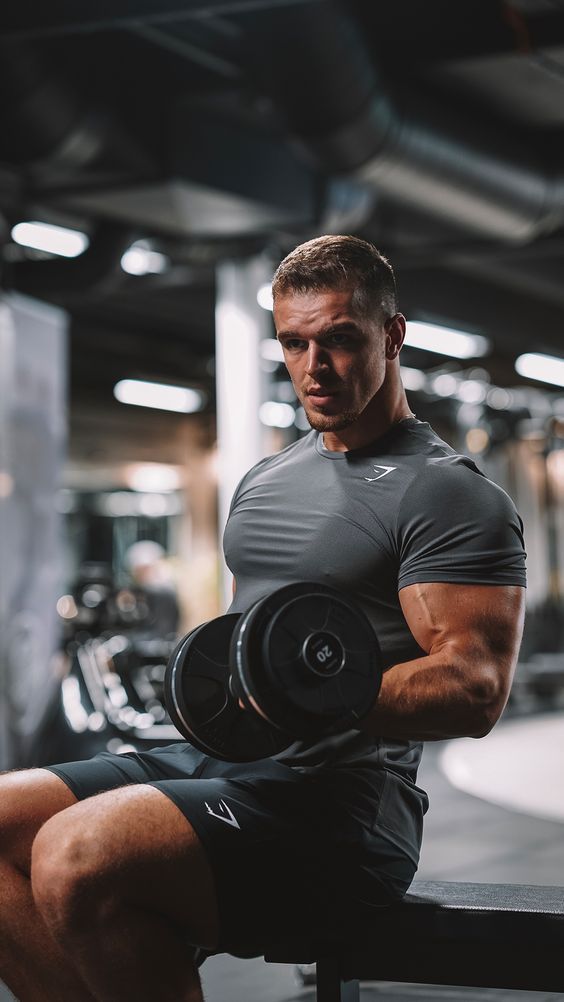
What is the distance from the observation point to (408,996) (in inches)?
102

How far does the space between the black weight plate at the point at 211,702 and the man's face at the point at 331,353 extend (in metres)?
0.30

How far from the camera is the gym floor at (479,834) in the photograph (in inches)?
104

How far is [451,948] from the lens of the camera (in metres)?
1.54

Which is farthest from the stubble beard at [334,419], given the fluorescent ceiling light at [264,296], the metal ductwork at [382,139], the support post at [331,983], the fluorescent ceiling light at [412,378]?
the fluorescent ceiling light at [412,378]

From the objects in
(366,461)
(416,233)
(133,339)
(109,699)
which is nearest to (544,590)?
(133,339)

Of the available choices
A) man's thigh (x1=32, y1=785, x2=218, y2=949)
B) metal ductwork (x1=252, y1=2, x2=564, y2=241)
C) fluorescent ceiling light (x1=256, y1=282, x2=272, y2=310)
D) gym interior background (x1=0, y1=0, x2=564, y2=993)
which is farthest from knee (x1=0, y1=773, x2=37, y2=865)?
fluorescent ceiling light (x1=256, y1=282, x2=272, y2=310)

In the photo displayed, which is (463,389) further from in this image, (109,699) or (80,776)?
(80,776)

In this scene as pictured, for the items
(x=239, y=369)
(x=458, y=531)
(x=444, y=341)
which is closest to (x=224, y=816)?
(x=458, y=531)

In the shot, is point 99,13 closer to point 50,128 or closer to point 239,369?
point 50,128

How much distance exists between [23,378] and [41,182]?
89cm

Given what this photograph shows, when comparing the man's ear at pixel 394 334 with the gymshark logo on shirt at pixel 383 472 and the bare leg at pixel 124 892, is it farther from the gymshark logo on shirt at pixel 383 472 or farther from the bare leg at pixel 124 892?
the bare leg at pixel 124 892

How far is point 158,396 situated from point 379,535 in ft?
34.7

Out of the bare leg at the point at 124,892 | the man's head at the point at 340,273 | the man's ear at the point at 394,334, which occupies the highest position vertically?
the man's head at the point at 340,273

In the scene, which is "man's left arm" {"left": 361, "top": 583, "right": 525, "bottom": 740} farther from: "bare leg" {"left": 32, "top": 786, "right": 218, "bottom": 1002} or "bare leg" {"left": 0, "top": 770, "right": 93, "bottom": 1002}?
"bare leg" {"left": 0, "top": 770, "right": 93, "bottom": 1002}
